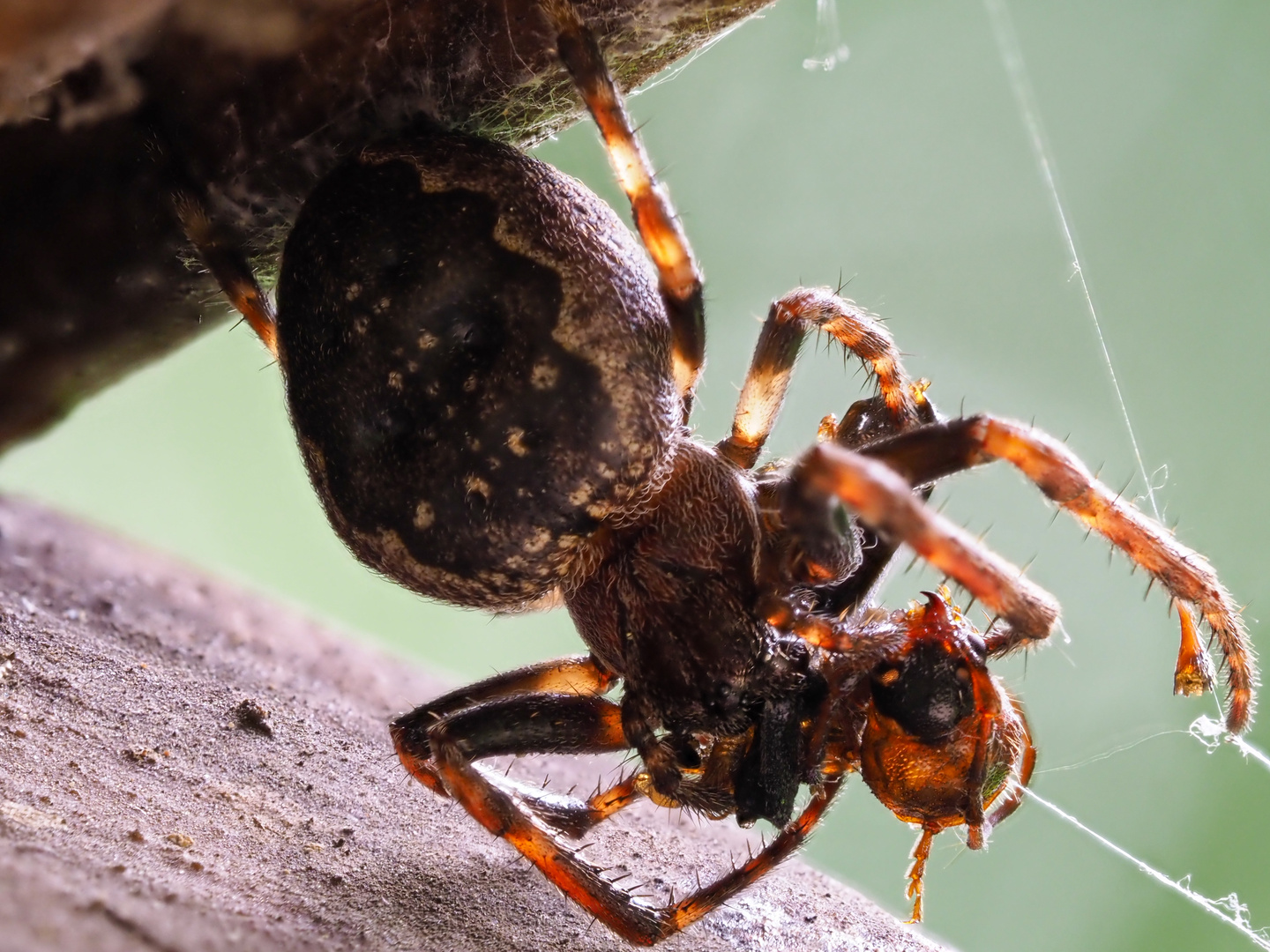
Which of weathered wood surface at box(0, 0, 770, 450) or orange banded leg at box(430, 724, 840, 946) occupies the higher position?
weathered wood surface at box(0, 0, 770, 450)

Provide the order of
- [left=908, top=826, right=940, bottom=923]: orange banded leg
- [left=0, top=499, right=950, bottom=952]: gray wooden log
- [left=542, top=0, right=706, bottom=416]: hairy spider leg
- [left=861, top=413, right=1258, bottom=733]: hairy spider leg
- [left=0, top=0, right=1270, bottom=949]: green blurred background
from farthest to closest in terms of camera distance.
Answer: [left=0, top=0, right=1270, bottom=949]: green blurred background → [left=908, top=826, right=940, bottom=923]: orange banded leg → [left=542, top=0, right=706, bottom=416]: hairy spider leg → [left=861, top=413, right=1258, bottom=733]: hairy spider leg → [left=0, top=499, right=950, bottom=952]: gray wooden log

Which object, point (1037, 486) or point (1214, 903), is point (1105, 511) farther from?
point (1214, 903)

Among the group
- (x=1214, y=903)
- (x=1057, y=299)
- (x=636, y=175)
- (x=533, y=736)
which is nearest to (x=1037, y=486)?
(x=636, y=175)

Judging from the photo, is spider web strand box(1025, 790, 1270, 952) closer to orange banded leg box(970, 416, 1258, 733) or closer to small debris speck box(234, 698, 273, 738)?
orange banded leg box(970, 416, 1258, 733)

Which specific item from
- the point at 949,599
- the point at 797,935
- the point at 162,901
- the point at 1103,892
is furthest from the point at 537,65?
the point at 1103,892

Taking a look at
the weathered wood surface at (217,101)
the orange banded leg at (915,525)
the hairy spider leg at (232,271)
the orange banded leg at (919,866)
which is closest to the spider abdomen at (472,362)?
the weathered wood surface at (217,101)

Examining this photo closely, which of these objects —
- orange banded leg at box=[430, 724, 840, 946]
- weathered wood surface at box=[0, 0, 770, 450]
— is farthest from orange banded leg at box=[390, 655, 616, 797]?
weathered wood surface at box=[0, 0, 770, 450]
